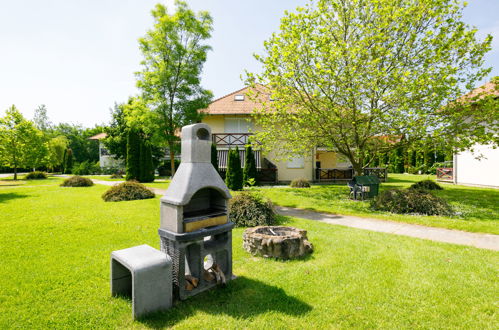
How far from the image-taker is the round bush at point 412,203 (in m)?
9.81

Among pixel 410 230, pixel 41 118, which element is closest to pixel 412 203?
pixel 410 230

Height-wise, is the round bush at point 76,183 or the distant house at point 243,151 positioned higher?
the distant house at point 243,151

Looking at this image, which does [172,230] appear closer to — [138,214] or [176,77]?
[138,214]

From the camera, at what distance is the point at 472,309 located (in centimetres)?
348

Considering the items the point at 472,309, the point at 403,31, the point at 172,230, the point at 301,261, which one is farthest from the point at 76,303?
the point at 403,31

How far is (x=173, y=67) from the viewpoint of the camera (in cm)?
2080

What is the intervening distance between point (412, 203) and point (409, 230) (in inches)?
114

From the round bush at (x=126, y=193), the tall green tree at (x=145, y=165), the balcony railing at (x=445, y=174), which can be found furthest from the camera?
the balcony railing at (x=445, y=174)

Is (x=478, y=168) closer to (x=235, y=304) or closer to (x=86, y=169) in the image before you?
(x=235, y=304)

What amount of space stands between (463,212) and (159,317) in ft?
37.8

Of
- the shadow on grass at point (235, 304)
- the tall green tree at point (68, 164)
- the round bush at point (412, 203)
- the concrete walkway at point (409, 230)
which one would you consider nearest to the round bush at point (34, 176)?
the tall green tree at point (68, 164)

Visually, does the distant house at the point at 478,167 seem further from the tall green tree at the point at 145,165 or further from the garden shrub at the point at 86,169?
the garden shrub at the point at 86,169

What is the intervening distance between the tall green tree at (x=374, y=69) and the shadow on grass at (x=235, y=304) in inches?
387

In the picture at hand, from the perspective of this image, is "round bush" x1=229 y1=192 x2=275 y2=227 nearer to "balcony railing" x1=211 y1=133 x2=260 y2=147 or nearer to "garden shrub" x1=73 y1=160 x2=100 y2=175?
"balcony railing" x1=211 y1=133 x2=260 y2=147
